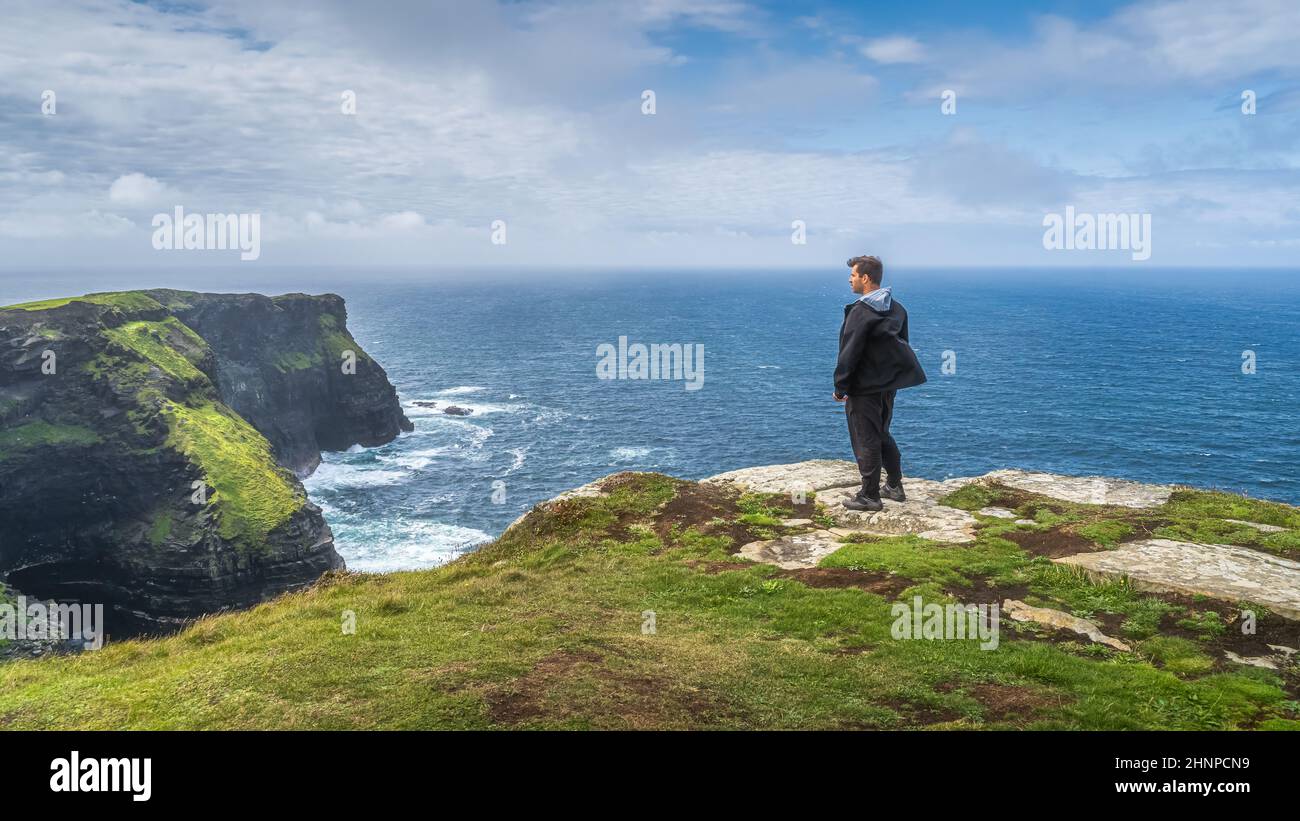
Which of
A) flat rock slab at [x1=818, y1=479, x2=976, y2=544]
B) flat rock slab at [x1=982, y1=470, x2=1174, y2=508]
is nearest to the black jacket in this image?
flat rock slab at [x1=818, y1=479, x2=976, y2=544]

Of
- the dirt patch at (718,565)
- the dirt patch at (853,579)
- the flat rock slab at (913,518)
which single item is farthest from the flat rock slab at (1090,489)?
the dirt patch at (718,565)

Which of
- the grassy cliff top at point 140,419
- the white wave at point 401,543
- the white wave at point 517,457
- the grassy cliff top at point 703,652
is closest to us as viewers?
the grassy cliff top at point 703,652

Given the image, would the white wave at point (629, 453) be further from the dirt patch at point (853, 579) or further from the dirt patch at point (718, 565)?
the dirt patch at point (853, 579)

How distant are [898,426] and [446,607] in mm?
89028

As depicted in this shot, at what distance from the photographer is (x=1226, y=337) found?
163750 mm

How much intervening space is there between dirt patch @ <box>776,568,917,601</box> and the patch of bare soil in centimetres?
454

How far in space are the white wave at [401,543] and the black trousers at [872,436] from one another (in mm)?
51226

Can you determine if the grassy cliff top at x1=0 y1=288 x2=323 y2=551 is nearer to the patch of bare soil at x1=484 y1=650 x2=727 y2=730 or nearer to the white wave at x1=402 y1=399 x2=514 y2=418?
the white wave at x1=402 y1=399 x2=514 y2=418

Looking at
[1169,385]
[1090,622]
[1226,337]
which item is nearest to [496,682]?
[1090,622]

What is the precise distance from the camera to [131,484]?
68812mm

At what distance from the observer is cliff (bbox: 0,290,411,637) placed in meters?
63.3

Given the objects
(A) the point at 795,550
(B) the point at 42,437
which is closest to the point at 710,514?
(A) the point at 795,550

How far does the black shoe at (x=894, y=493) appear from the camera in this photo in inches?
641

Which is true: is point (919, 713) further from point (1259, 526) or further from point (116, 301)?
point (116, 301)
